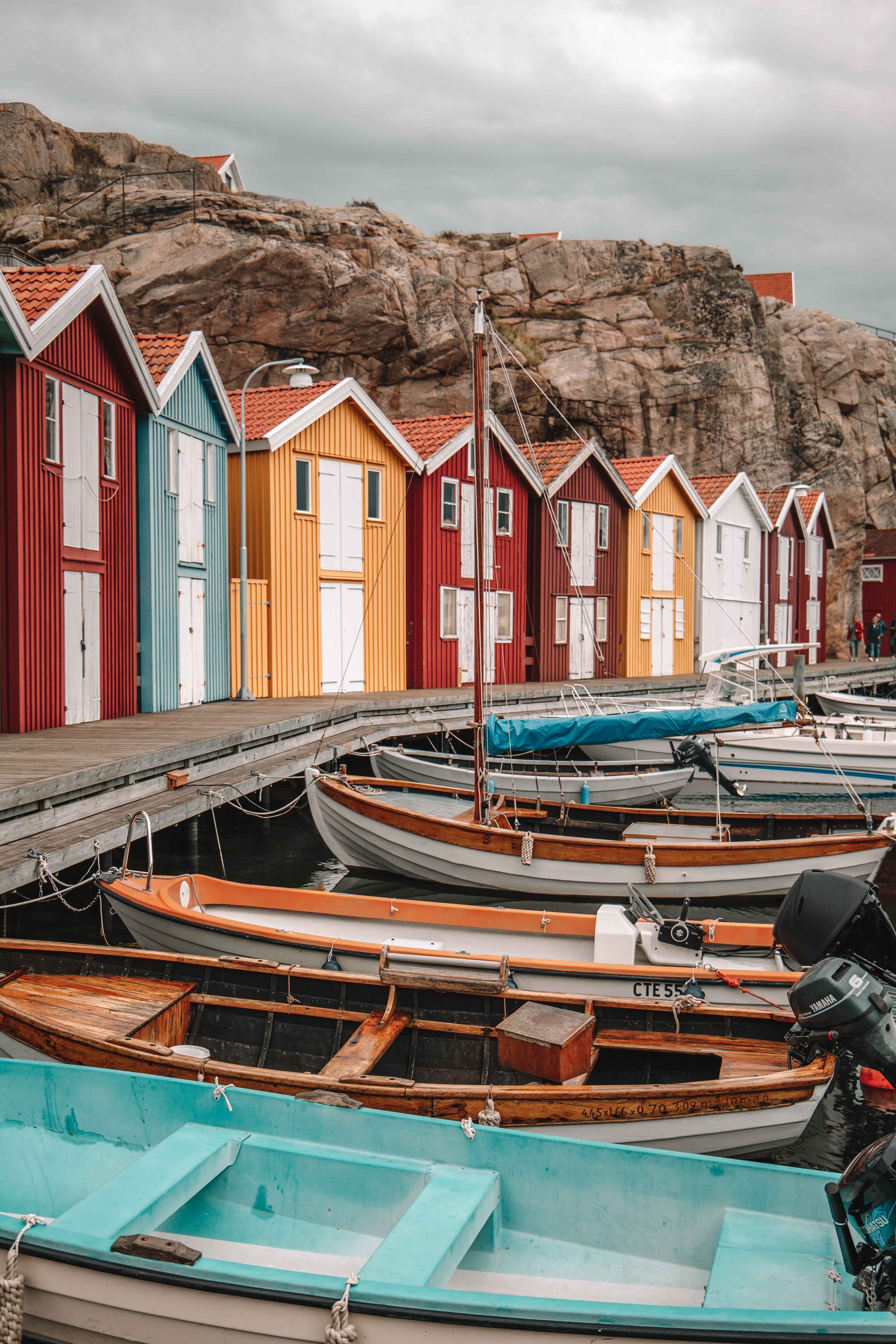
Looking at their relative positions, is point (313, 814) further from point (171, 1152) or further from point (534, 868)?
point (171, 1152)

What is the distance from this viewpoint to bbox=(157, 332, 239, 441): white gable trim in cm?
2267

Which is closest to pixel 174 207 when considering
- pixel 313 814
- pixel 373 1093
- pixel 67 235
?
pixel 67 235

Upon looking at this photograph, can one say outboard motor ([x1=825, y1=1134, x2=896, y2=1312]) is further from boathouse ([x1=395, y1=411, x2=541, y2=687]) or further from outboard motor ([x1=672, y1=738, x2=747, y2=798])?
boathouse ([x1=395, y1=411, x2=541, y2=687])

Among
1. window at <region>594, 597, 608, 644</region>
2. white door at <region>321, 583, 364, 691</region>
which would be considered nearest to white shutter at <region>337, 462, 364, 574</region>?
white door at <region>321, 583, 364, 691</region>

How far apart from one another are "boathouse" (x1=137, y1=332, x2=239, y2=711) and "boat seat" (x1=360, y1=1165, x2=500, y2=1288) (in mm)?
17772

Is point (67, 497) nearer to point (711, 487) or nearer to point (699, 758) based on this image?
point (699, 758)

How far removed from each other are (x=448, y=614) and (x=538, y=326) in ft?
91.6

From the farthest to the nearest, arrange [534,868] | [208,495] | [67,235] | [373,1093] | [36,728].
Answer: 1. [67,235]
2. [208,495]
3. [36,728]
4. [534,868]
5. [373,1093]

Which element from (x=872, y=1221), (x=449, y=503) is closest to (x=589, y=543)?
(x=449, y=503)

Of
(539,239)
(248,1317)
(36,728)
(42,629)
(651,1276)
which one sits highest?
(539,239)

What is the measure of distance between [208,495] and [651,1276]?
2239 cm

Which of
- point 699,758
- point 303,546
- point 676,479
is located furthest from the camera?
point 676,479

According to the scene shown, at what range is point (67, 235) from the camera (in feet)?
136

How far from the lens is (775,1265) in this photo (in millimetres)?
5098
